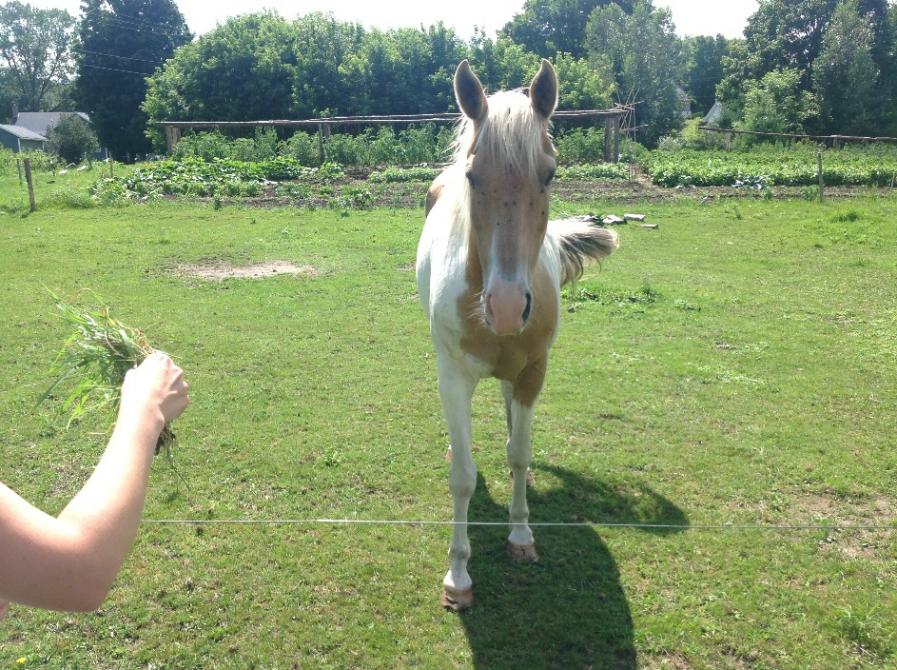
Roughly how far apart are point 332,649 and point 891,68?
53.6 meters

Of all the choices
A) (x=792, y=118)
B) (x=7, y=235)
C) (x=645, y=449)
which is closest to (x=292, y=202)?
(x=7, y=235)

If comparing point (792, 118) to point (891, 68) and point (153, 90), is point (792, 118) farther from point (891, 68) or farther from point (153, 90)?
point (153, 90)

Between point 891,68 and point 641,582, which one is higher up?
point 891,68

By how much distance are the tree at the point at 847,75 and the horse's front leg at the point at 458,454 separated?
4616 cm

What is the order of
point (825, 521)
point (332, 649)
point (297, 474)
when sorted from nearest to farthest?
point (332, 649) → point (825, 521) → point (297, 474)

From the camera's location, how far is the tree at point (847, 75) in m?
39.5

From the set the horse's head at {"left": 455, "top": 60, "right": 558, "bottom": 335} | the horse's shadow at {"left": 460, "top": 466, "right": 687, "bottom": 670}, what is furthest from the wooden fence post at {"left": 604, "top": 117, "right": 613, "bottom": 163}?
the horse's head at {"left": 455, "top": 60, "right": 558, "bottom": 335}

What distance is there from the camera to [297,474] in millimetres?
4781

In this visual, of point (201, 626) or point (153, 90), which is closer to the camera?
point (201, 626)

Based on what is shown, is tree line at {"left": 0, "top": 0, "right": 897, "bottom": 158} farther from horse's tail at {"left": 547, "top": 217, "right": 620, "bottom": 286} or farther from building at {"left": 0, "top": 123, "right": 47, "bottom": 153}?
horse's tail at {"left": 547, "top": 217, "right": 620, "bottom": 286}

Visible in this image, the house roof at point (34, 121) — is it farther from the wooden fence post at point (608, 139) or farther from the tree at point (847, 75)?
the tree at point (847, 75)

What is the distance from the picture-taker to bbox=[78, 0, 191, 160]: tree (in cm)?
4378

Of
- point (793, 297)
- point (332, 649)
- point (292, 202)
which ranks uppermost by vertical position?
point (292, 202)

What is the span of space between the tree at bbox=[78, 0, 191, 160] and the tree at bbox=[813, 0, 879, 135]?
45.0 metres
